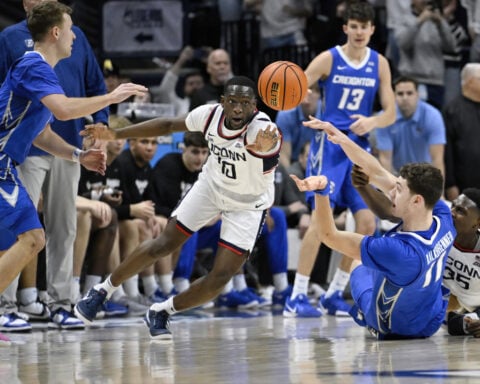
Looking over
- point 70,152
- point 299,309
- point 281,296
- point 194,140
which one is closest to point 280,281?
point 281,296

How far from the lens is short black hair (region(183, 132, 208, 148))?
8938 mm

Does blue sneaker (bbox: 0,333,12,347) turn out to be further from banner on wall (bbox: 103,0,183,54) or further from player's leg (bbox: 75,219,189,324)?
banner on wall (bbox: 103,0,183,54)

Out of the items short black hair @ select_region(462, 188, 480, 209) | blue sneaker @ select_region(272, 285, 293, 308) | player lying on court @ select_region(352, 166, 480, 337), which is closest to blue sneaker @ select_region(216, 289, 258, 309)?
blue sneaker @ select_region(272, 285, 293, 308)

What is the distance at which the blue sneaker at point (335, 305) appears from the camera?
820cm

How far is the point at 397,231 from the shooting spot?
5910mm

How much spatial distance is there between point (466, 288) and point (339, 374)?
224cm

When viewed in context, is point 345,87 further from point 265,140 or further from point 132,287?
point 132,287

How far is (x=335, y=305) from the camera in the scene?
8.29 meters

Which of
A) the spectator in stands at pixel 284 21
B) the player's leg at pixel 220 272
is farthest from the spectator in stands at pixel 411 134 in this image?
the player's leg at pixel 220 272

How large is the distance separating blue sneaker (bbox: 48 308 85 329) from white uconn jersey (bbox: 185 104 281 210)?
4.75ft

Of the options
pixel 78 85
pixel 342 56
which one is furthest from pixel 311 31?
pixel 78 85

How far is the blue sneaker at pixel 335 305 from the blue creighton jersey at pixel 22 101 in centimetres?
332

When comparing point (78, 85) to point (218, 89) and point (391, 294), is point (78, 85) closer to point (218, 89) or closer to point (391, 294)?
point (391, 294)

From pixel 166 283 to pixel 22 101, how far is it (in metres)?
3.37
